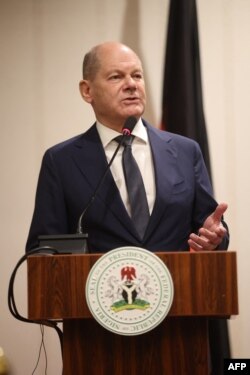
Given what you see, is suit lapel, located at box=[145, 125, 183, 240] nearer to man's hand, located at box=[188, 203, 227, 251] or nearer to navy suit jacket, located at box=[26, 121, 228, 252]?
navy suit jacket, located at box=[26, 121, 228, 252]

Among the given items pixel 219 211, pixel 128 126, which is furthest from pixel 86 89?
pixel 219 211

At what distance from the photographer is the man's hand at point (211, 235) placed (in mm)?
1601

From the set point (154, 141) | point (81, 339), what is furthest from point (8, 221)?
point (81, 339)

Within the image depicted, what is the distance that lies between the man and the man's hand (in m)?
0.11

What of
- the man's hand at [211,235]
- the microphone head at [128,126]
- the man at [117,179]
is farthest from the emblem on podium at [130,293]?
the microphone head at [128,126]

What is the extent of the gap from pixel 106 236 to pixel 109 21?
170cm

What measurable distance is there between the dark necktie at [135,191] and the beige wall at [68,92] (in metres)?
1.19

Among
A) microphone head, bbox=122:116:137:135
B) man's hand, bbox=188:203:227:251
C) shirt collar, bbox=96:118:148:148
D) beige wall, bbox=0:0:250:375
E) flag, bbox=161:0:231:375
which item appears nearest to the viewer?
man's hand, bbox=188:203:227:251

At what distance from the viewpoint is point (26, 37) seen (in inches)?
129

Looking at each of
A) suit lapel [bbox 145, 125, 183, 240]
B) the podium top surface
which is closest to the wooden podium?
the podium top surface

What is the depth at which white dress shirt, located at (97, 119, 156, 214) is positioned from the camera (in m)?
1.96

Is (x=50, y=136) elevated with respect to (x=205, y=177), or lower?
elevated

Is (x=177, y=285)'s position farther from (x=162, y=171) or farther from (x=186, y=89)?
(x=186, y=89)

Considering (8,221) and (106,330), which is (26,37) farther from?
(106,330)
